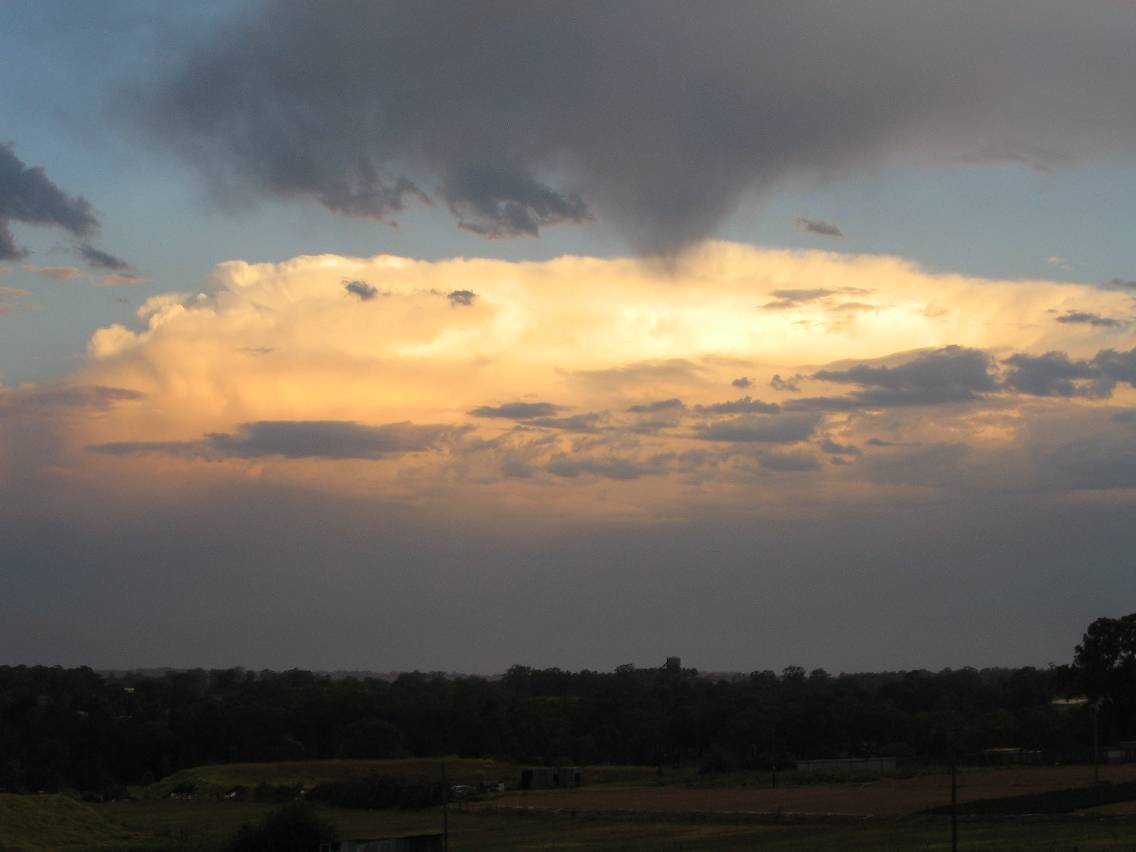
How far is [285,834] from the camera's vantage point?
73.6m

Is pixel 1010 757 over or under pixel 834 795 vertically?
over

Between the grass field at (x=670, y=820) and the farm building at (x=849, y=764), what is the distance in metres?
9.82

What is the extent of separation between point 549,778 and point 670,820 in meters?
41.1

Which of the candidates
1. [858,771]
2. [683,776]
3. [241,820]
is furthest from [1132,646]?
[241,820]

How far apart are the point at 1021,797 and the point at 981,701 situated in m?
93.0

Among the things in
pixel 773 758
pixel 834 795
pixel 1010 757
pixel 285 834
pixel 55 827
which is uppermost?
pixel 1010 757

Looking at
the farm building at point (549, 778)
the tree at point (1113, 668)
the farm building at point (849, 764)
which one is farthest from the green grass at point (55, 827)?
the tree at point (1113, 668)

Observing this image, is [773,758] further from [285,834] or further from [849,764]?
[285,834]

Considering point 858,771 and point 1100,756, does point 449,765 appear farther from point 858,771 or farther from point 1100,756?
point 1100,756

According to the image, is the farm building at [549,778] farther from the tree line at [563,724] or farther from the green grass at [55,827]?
the green grass at [55,827]

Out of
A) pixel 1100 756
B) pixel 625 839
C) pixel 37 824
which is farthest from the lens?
pixel 1100 756

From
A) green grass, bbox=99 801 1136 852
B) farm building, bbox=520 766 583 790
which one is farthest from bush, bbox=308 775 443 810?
farm building, bbox=520 766 583 790

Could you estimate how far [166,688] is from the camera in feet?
619

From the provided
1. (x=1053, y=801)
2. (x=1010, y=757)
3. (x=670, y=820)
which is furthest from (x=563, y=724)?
(x=1053, y=801)
